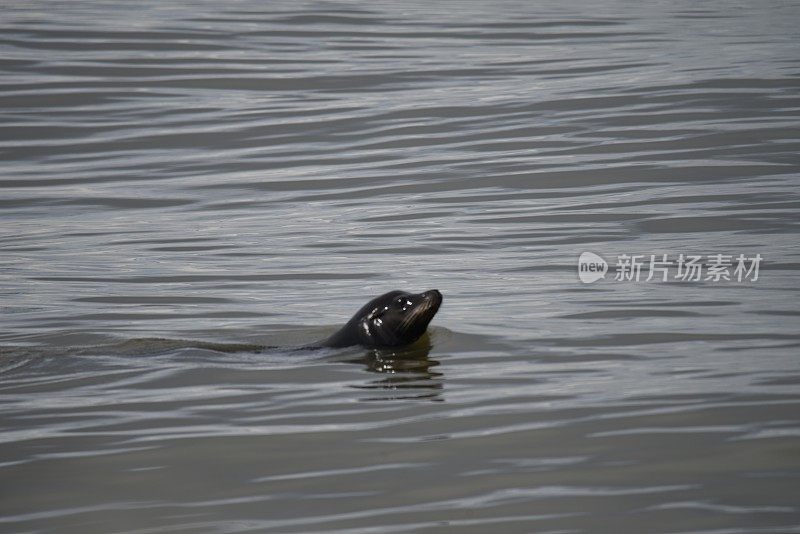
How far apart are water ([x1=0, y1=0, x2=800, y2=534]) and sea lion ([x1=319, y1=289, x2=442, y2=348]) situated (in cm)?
15

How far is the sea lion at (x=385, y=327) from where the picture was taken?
862 cm

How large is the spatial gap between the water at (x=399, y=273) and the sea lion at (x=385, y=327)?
15 cm

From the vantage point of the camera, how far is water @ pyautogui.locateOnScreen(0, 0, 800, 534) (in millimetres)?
5984

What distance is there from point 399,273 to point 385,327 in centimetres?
210

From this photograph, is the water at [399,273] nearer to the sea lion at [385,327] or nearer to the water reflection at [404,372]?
the water reflection at [404,372]

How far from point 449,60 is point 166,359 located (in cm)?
1336

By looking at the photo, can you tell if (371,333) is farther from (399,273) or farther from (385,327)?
(399,273)

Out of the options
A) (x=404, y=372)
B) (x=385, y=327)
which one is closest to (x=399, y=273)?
(x=385, y=327)

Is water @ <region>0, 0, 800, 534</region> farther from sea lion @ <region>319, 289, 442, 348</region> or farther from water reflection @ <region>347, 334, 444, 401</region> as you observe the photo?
sea lion @ <region>319, 289, 442, 348</region>

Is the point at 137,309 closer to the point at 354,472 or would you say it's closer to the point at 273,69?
the point at 354,472

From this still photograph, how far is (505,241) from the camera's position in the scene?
1178 cm

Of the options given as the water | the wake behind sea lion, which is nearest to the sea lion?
the wake behind sea lion

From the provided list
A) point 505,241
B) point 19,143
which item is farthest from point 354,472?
point 19,143

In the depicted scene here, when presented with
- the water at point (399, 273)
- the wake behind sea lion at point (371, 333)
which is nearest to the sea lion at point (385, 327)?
the wake behind sea lion at point (371, 333)
